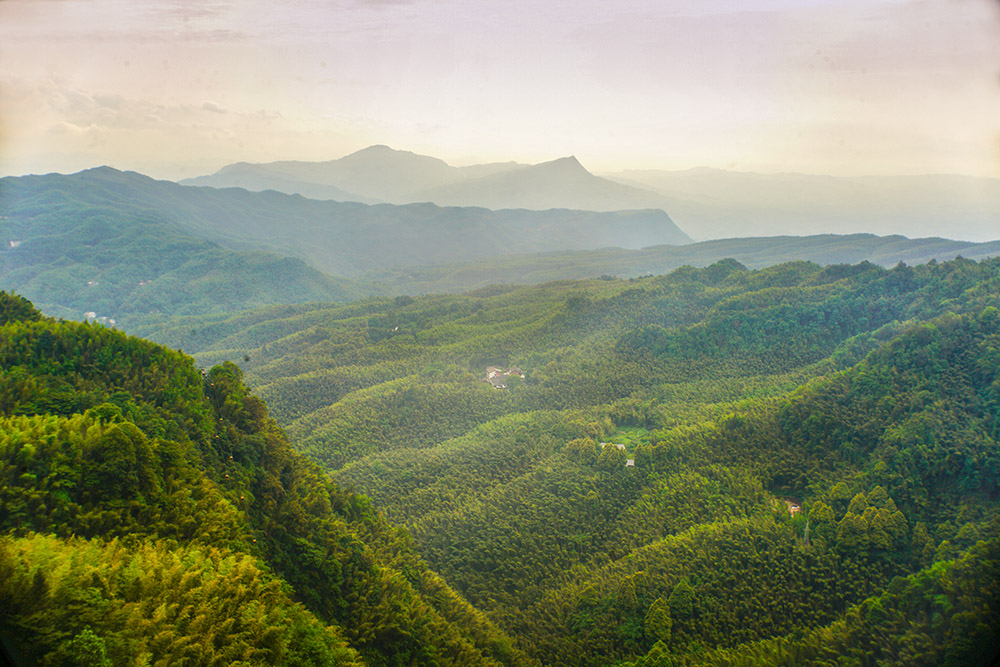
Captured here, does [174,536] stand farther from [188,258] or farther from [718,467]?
[188,258]

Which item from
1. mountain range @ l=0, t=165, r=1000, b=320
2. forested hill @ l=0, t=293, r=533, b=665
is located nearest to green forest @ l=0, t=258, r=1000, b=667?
forested hill @ l=0, t=293, r=533, b=665

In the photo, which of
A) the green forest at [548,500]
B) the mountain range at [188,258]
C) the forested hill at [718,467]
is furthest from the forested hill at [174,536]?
the mountain range at [188,258]

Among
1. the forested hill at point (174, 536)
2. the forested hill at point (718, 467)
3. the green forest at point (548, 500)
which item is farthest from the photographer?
the forested hill at point (718, 467)

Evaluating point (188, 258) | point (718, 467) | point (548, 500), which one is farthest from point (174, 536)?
point (188, 258)

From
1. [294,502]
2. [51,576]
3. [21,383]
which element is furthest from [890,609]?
[21,383]

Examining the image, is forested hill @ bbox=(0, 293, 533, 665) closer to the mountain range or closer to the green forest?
the green forest

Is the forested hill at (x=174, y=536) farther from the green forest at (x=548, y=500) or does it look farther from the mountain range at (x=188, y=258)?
the mountain range at (x=188, y=258)

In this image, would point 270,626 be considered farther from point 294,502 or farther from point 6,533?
point 294,502

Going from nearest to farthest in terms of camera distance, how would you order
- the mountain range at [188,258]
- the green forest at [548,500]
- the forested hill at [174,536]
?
the forested hill at [174,536] → the green forest at [548,500] → the mountain range at [188,258]
